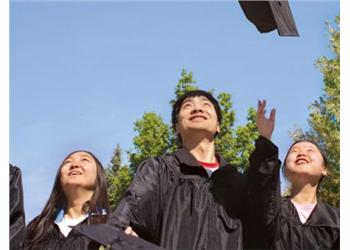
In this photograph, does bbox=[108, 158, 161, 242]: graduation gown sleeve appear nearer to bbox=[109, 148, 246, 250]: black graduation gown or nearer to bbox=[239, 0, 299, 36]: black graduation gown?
bbox=[109, 148, 246, 250]: black graduation gown

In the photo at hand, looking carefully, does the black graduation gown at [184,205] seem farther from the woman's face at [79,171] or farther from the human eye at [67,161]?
the human eye at [67,161]

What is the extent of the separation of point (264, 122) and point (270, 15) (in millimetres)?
714

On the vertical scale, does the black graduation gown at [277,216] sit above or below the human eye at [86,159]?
below

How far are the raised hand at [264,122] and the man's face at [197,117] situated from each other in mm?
423

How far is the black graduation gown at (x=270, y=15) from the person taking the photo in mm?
3916

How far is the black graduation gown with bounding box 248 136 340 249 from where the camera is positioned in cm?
371

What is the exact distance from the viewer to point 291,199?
434 centimetres

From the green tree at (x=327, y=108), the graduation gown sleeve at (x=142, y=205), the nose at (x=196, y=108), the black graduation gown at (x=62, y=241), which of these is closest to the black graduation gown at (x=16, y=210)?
the black graduation gown at (x=62, y=241)

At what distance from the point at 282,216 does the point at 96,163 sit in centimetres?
119

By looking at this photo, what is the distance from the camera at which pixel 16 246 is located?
3.75 meters

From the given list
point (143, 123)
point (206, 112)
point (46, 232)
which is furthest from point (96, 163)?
point (143, 123)

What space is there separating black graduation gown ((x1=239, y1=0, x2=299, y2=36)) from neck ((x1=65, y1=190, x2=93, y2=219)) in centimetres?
145

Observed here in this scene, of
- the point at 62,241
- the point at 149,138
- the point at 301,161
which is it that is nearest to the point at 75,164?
the point at 62,241
